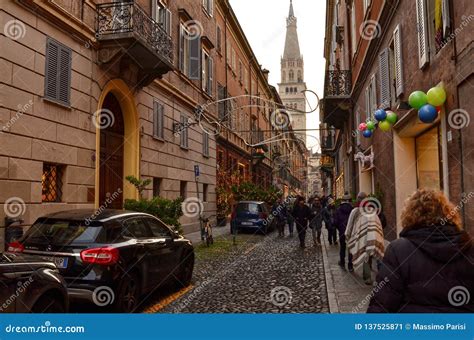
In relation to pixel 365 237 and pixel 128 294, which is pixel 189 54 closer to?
pixel 365 237

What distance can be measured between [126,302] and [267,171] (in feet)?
136

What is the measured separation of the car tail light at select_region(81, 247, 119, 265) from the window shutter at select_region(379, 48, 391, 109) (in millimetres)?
9949

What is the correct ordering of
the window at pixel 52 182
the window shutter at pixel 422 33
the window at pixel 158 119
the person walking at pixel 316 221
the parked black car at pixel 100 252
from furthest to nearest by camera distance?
the window at pixel 158 119 → the person walking at pixel 316 221 → the window at pixel 52 182 → the window shutter at pixel 422 33 → the parked black car at pixel 100 252

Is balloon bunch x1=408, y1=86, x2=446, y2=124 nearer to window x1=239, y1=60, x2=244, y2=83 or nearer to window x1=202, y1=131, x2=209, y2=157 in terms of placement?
window x1=202, y1=131, x2=209, y2=157

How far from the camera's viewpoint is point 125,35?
1283cm

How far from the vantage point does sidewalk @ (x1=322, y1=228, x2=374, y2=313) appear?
6.91 metres

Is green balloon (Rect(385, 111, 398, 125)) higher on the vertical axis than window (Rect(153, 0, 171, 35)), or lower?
lower

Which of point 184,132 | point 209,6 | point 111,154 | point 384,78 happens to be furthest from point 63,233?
point 209,6

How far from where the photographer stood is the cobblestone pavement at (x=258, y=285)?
7086 mm

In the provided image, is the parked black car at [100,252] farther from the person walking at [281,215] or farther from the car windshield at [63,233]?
the person walking at [281,215]

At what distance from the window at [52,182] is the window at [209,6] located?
1596 centimetres

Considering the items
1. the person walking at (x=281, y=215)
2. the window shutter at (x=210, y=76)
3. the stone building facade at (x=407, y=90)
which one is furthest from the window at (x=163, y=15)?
the person walking at (x=281, y=215)

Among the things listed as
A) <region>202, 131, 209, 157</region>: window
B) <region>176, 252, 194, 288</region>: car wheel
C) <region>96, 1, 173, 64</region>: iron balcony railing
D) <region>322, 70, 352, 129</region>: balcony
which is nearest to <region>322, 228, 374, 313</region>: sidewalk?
<region>176, 252, 194, 288</region>: car wheel

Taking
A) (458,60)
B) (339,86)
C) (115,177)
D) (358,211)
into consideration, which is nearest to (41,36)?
(115,177)
